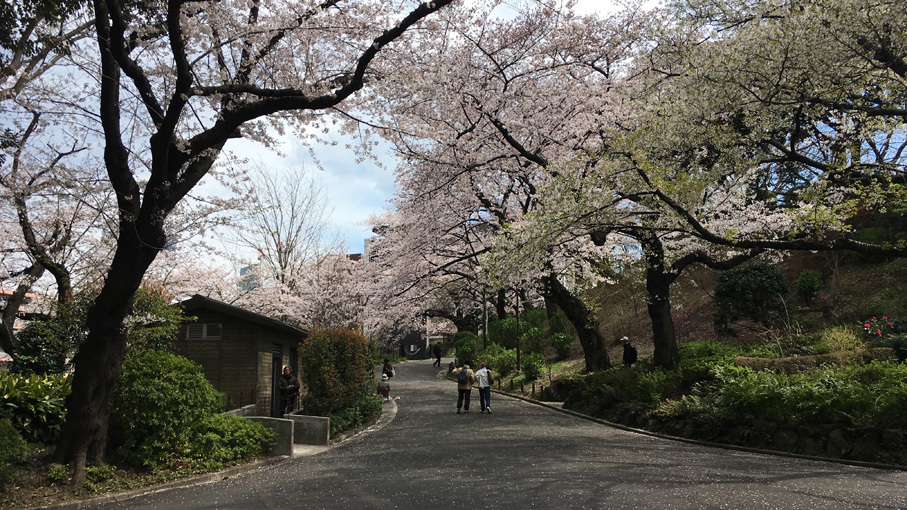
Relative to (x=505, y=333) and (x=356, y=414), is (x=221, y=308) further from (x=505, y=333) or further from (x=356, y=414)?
(x=505, y=333)

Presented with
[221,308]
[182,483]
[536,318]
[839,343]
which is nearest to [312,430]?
[221,308]

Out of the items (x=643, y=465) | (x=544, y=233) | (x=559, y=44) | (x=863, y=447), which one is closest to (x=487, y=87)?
(x=559, y=44)

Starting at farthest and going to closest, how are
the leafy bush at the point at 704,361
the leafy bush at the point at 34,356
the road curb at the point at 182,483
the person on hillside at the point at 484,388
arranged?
the person on hillside at the point at 484,388 → the leafy bush at the point at 34,356 → the leafy bush at the point at 704,361 → the road curb at the point at 182,483

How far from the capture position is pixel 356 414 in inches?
645

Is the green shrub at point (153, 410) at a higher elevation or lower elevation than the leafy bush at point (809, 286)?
lower

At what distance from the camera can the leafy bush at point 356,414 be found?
48.8ft

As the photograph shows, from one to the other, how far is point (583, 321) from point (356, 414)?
319 inches

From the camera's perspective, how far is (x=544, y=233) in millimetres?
12203

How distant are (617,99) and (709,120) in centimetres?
568

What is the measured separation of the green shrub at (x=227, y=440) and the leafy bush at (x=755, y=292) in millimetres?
16426

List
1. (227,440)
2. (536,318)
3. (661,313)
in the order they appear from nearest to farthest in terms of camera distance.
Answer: (227,440) < (661,313) < (536,318)

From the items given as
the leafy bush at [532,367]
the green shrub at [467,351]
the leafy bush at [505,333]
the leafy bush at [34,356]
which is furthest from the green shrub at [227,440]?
the leafy bush at [505,333]

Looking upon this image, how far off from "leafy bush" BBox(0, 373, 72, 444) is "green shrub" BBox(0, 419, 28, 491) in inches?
91.0

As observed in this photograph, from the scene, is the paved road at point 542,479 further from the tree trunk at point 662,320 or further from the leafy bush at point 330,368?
the tree trunk at point 662,320
